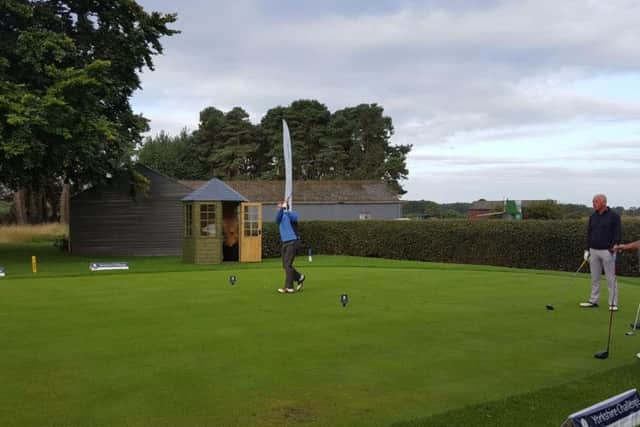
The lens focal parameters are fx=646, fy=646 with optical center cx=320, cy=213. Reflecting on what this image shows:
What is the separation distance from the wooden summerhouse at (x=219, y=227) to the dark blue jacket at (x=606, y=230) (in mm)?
15166

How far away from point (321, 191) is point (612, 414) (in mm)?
47830

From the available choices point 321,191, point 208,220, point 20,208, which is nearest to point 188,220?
point 208,220

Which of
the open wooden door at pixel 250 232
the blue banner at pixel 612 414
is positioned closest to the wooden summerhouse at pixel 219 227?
the open wooden door at pixel 250 232

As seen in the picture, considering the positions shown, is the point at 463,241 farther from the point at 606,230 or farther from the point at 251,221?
the point at 606,230

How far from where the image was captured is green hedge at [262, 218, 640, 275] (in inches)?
854

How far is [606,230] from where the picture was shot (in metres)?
10.6

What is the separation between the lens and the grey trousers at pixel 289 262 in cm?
1241

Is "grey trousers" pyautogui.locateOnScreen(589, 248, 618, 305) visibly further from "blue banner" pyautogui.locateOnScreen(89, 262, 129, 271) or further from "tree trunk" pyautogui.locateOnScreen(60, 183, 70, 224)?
"tree trunk" pyautogui.locateOnScreen(60, 183, 70, 224)

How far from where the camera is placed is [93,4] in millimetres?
25672

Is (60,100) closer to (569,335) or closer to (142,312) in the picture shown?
(142,312)

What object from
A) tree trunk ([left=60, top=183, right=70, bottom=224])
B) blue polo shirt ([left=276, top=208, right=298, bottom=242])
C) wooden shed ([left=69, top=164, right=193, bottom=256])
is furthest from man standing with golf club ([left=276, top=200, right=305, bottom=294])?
tree trunk ([left=60, top=183, right=70, bottom=224])

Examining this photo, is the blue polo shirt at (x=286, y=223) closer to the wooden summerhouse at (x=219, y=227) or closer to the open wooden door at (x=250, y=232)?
the wooden summerhouse at (x=219, y=227)

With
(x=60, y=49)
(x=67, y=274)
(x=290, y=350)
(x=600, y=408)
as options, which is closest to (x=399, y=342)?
(x=290, y=350)

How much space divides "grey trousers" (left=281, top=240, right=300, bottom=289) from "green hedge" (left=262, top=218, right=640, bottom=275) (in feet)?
41.2
